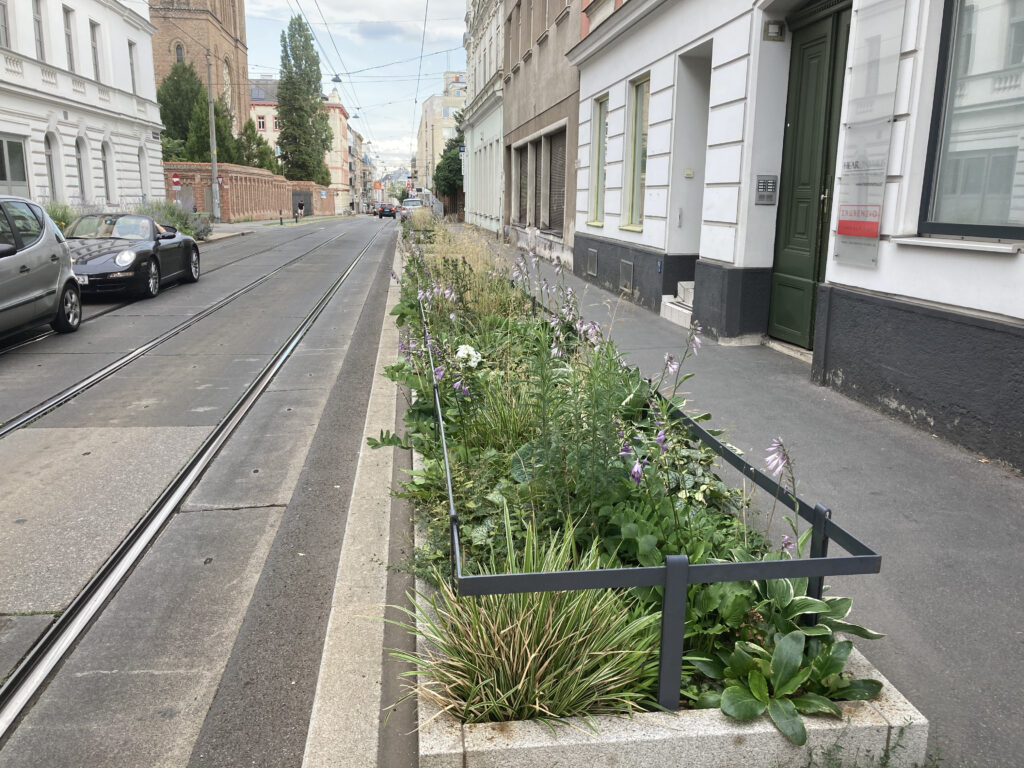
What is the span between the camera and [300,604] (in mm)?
3793

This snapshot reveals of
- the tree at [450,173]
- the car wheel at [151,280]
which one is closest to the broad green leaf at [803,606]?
the car wheel at [151,280]

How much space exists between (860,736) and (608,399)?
155 centimetres

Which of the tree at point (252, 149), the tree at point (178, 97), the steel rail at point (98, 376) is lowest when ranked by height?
the steel rail at point (98, 376)

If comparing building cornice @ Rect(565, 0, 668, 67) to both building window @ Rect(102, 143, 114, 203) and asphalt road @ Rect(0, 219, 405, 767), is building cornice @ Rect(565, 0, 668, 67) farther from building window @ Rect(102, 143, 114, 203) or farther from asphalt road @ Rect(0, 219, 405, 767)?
building window @ Rect(102, 143, 114, 203)

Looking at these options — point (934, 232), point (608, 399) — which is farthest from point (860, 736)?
point (934, 232)

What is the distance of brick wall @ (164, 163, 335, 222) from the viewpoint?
178ft

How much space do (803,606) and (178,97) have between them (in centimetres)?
6814

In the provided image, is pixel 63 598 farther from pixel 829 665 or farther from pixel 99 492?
pixel 829 665

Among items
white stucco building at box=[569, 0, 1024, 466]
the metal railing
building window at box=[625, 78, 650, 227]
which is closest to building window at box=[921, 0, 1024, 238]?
white stucco building at box=[569, 0, 1024, 466]

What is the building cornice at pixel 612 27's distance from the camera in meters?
11.6

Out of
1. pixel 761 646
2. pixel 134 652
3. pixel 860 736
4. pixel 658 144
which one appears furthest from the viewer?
pixel 658 144

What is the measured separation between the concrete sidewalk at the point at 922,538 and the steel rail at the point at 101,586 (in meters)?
3.14

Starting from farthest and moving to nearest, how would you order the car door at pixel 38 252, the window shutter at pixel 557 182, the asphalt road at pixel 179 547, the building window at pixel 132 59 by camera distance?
the building window at pixel 132 59
the window shutter at pixel 557 182
the car door at pixel 38 252
the asphalt road at pixel 179 547

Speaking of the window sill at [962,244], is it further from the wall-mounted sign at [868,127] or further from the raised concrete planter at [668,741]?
the raised concrete planter at [668,741]
